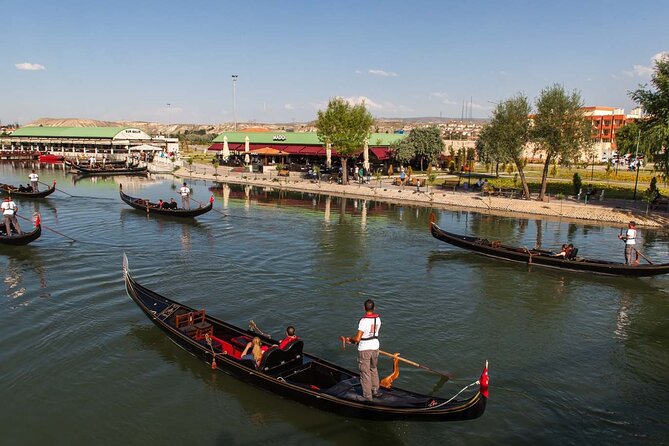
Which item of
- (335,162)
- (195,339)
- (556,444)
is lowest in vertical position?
(556,444)

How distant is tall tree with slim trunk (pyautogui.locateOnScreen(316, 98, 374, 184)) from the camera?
49594mm

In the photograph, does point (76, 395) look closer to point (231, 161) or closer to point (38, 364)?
point (38, 364)

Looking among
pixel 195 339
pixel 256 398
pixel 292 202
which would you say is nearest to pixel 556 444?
pixel 256 398

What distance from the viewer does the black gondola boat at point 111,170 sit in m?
67.4

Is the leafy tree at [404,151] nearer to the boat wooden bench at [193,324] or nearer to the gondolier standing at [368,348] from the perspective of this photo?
the boat wooden bench at [193,324]

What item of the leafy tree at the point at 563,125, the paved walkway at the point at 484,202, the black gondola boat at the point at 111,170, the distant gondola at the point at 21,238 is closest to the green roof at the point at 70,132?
the black gondola boat at the point at 111,170

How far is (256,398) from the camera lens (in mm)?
11297

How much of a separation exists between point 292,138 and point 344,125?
63.4 ft

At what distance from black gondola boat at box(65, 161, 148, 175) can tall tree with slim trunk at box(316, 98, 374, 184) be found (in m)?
33.8

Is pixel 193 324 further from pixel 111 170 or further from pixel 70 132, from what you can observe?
pixel 70 132

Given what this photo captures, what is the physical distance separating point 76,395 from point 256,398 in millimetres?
4307

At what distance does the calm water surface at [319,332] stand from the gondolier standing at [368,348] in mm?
1184

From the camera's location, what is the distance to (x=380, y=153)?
58.8 m

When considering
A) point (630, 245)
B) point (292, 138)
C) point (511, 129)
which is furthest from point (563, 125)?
point (292, 138)
